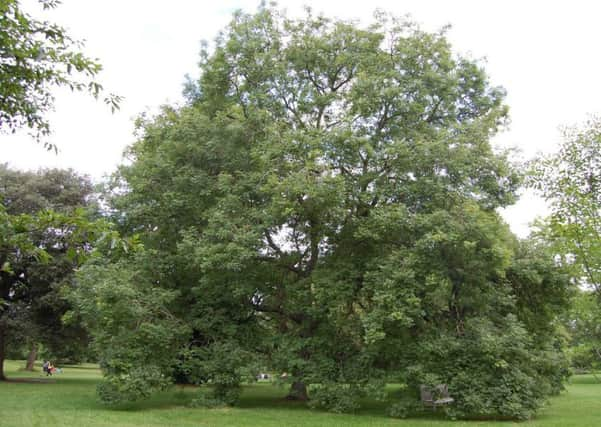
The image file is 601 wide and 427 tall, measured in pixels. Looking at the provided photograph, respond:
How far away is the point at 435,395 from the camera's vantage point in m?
15.2

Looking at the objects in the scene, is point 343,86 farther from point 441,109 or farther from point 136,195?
point 136,195

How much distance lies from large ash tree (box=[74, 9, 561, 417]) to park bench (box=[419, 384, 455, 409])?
34cm

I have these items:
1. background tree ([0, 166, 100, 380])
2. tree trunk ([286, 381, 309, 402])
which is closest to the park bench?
tree trunk ([286, 381, 309, 402])

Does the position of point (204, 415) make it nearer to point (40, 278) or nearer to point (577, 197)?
point (577, 197)

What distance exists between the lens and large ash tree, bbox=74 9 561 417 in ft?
48.4

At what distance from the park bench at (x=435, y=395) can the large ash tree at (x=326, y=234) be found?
0.34m

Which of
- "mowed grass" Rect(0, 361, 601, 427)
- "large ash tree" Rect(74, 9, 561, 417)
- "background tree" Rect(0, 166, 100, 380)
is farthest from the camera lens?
"background tree" Rect(0, 166, 100, 380)

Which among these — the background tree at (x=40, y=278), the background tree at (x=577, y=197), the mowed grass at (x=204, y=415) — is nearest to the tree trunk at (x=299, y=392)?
the mowed grass at (x=204, y=415)

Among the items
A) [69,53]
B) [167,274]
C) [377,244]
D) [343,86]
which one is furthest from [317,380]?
[69,53]

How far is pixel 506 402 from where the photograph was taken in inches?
562

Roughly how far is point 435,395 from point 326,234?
574 centimetres

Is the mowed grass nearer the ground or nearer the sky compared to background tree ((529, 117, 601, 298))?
nearer the ground

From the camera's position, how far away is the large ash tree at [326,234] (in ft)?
48.4

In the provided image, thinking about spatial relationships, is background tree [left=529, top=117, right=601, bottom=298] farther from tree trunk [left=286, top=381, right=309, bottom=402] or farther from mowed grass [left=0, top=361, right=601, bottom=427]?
tree trunk [left=286, top=381, right=309, bottom=402]
